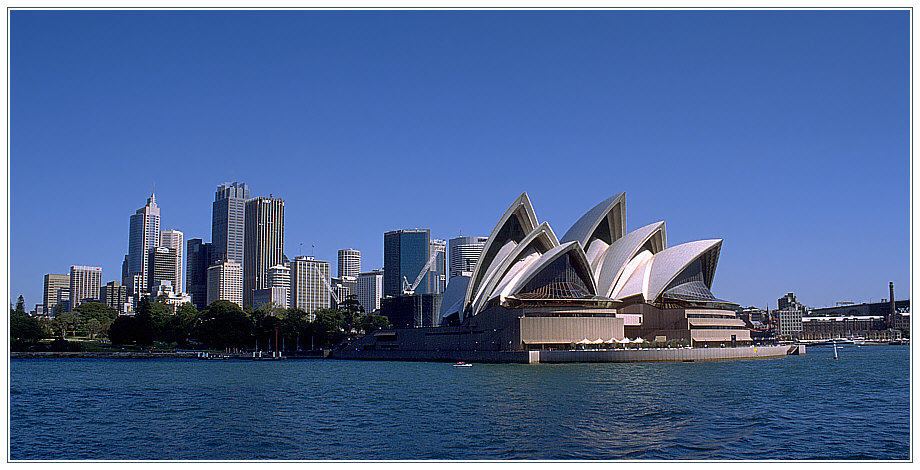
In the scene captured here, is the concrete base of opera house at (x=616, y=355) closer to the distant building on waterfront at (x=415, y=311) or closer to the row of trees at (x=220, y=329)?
the row of trees at (x=220, y=329)

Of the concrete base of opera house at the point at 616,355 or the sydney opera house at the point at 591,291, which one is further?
the sydney opera house at the point at 591,291

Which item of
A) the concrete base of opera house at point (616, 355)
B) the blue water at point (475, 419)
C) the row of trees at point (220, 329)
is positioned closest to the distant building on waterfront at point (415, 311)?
the row of trees at point (220, 329)

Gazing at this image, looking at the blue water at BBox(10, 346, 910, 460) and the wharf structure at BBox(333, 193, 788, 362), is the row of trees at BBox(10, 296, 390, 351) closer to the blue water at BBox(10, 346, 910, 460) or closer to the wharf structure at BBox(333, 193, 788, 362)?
the wharf structure at BBox(333, 193, 788, 362)

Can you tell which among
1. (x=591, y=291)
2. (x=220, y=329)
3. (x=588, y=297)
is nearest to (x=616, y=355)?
→ (x=588, y=297)

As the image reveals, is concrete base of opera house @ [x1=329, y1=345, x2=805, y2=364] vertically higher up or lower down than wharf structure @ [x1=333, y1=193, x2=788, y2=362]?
lower down

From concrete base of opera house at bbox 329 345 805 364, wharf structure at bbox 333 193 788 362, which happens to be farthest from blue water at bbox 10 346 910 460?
wharf structure at bbox 333 193 788 362

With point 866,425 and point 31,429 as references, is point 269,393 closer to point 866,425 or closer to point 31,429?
point 31,429
